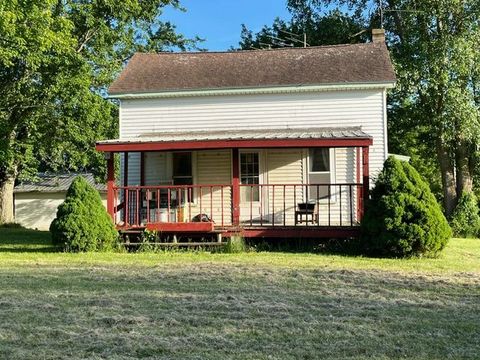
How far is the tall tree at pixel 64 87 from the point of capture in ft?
68.9

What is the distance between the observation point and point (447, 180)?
76.2ft

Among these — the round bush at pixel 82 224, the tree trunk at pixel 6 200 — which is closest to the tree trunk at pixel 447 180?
the round bush at pixel 82 224

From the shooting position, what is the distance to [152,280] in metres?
8.56

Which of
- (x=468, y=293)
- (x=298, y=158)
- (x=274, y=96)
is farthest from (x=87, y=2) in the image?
(x=468, y=293)

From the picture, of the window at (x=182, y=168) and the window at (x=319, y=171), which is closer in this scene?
the window at (x=319, y=171)

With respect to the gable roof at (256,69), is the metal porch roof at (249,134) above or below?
below

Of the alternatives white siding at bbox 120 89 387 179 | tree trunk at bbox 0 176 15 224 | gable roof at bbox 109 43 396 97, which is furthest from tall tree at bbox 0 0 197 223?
white siding at bbox 120 89 387 179

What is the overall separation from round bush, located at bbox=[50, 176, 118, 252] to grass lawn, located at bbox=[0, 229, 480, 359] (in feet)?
4.13

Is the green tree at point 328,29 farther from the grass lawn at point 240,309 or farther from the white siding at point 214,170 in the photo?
the grass lawn at point 240,309

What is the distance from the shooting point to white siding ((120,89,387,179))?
15406mm

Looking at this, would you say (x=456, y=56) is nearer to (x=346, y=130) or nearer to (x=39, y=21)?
(x=346, y=130)

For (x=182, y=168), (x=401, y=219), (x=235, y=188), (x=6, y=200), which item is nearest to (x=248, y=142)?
(x=235, y=188)

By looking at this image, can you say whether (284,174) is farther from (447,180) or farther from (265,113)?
(447,180)

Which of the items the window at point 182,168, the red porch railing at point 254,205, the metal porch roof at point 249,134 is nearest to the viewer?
the metal porch roof at point 249,134
